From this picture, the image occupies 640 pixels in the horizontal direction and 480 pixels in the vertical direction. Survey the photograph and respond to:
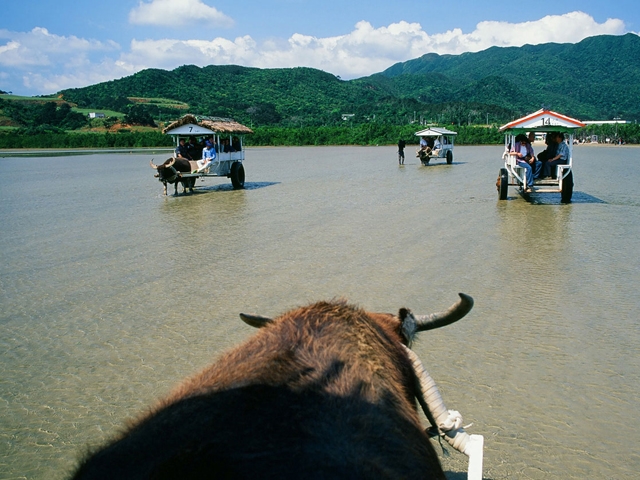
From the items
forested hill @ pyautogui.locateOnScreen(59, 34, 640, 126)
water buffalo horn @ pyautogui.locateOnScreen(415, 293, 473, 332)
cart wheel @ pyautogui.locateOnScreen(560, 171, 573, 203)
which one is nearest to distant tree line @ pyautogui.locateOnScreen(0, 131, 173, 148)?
forested hill @ pyautogui.locateOnScreen(59, 34, 640, 126)

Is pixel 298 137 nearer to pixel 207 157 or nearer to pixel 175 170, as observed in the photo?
pixel 207 157

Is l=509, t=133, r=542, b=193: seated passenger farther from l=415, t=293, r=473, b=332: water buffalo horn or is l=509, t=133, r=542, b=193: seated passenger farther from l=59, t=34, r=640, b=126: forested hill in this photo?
l=59, t=34, r=640, b=126: forested hill

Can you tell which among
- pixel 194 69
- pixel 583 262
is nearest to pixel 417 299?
pixel 583 262

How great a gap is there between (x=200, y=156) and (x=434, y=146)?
18514 millimetres

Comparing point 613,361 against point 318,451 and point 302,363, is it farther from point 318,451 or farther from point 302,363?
point 318,451

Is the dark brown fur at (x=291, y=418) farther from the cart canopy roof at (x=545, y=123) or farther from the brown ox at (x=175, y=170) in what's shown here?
the brown ox at (x=175, y=170)

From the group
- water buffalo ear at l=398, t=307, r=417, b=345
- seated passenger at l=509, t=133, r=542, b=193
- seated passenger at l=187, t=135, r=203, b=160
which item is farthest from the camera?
seated passenger at l=187, t=135, r=203, b=160

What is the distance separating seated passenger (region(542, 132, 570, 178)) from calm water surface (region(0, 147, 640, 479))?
1.41 meters

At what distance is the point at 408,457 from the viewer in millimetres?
1789

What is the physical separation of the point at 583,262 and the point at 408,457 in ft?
25.1

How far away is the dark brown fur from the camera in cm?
151

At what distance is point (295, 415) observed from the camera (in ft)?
5.62

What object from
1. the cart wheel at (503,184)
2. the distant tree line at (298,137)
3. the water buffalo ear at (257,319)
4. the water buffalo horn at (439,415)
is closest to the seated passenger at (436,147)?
the cart wheel at (503,184)

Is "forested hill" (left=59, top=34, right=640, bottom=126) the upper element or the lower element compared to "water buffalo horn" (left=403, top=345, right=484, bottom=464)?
upper
